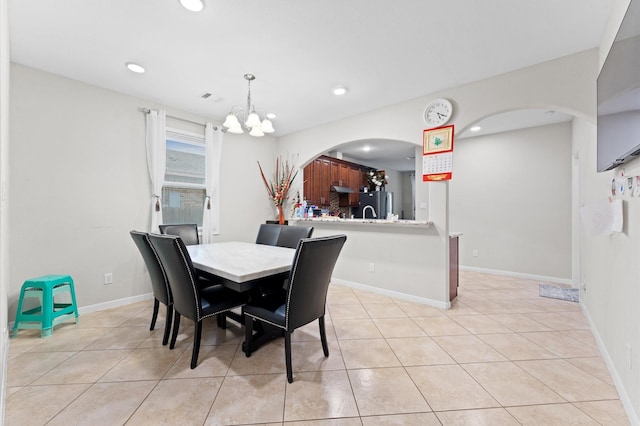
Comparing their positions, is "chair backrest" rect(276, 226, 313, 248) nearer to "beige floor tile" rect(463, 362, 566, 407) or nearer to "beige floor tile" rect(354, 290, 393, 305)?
"beige floor tile" rect(354, 290, 393, 305)

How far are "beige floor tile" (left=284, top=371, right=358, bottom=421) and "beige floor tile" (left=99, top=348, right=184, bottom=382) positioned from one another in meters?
0.94

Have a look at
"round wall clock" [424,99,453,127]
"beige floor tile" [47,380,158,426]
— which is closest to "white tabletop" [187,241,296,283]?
"beige floor tile" [47,380,158,426]

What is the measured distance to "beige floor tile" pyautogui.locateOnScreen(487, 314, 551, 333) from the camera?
2.61m

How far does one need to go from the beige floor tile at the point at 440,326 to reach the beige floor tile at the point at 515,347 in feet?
0.66

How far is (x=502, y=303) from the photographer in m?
3.33

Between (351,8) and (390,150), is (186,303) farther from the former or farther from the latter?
(390,150)

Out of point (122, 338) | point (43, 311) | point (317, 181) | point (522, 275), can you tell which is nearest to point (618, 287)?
point (522, 275)

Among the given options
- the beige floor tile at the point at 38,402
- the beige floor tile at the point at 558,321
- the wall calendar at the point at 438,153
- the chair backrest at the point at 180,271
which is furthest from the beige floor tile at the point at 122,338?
the beige floor tile at the point at 558,321

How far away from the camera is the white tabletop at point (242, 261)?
6.02ft

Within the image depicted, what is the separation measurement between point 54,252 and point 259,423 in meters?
2.82

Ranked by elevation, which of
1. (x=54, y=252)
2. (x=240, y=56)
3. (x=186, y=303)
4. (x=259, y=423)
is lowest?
(x=259, y=423)

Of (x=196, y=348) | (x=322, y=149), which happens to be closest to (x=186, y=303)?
(x=196, y=348)

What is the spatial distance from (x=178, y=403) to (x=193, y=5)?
98.8 inches

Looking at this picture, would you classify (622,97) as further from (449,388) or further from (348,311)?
(348,311)
